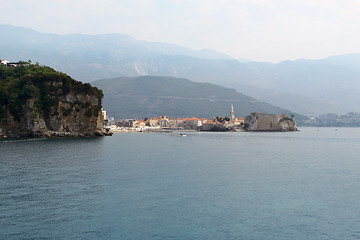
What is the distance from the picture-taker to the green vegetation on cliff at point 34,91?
11100 centimetres

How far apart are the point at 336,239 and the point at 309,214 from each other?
568 centimetres

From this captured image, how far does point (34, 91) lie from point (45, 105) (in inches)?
220

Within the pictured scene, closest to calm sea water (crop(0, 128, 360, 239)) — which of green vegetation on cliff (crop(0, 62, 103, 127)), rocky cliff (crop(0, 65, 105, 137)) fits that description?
rocky cliff (crop(0, 65, 105, 137))

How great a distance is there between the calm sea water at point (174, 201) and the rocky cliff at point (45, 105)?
55.1 metres

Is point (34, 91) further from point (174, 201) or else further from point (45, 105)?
point (174, 201)

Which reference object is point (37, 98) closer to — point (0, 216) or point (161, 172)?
point (161, 172)

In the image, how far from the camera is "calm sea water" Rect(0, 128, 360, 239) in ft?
90.6

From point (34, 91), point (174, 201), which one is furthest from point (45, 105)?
point (174, 201)

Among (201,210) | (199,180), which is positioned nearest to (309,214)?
(201,210)

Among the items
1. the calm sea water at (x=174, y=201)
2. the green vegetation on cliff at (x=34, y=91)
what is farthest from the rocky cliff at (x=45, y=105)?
the calm sea water at (x=174, y=201)

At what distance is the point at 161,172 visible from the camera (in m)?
51.9

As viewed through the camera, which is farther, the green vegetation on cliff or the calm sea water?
the green vegetation on cliff

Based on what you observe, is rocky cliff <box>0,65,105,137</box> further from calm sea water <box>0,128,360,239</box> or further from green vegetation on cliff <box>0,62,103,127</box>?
calm sea water <box>0,128,360,239</box>

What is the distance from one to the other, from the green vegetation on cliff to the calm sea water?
55371mm
